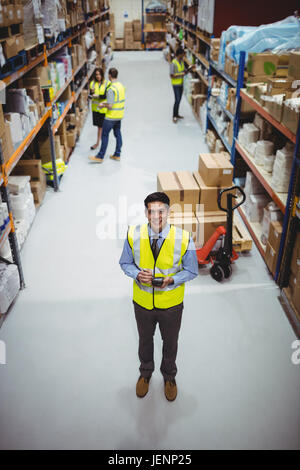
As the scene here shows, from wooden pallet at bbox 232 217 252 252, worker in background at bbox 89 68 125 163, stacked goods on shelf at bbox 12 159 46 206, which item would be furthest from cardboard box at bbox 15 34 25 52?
wooden pallet at bbox 232 217 252 252

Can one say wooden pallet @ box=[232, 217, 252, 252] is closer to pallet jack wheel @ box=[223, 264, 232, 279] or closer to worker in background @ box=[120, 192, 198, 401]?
pallet jack wheel @ box=[223, 264, 232, 279]

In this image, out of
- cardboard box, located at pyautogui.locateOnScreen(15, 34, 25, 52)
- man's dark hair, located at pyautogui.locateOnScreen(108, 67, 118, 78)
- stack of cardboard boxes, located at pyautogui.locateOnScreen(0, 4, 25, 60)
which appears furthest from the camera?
man's dark hair, located at pyautogui.locateOnScreen(108, 67, 118, 78)

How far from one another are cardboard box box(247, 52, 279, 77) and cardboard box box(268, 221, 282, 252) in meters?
2.32

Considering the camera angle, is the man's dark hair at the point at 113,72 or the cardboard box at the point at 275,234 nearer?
the cardboard box at the point at 275,234

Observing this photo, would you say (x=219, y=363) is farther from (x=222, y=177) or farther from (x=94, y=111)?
(x=94, y=111)

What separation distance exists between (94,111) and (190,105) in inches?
190

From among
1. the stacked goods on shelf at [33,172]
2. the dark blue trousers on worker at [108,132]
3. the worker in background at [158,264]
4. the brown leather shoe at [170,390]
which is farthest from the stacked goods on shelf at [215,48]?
the brown leather shoe at [170,390]

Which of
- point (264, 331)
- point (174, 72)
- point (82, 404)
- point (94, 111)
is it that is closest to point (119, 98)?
point (94, 111)

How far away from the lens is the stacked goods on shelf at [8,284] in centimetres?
372

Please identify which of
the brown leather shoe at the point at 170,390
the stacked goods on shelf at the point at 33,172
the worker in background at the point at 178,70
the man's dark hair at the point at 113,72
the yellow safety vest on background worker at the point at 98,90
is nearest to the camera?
the brown leather shoe at the point at 170,390

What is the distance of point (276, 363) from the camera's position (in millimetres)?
3350

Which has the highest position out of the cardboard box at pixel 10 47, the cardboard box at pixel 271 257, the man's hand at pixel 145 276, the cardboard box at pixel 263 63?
the cardboard box at pixel 10 47

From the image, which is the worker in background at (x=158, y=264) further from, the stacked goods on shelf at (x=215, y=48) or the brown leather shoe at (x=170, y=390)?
the stacked goods on shelf at (x=215, y=48)

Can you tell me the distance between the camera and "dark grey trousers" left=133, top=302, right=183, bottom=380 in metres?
2.69
